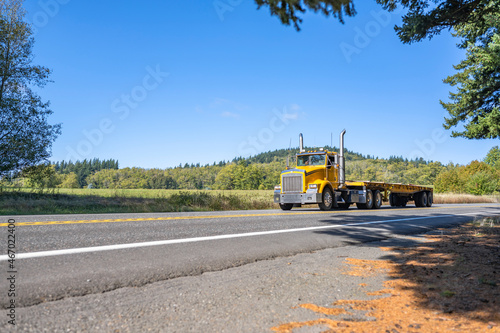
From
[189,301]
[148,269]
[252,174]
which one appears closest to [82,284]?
[148,269]

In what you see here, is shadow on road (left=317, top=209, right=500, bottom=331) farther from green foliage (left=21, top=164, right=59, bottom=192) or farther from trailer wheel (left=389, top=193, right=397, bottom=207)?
green foliage (left=21, top=164, right=59, bottom=192)

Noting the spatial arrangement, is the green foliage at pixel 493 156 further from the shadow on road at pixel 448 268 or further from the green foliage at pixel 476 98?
the shadow on road at pixel 448 268

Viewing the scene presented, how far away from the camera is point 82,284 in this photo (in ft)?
11.0

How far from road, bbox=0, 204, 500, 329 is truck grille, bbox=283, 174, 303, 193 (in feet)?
24.0

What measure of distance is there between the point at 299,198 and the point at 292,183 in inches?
35.8

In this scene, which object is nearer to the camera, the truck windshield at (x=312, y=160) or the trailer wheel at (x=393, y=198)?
the truck windshield at (x=312, y=160)

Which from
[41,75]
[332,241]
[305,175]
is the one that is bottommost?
[332,241]

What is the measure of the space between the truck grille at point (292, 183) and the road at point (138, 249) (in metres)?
7.32

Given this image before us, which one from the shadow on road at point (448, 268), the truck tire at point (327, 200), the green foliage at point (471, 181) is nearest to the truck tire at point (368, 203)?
the truck tire at point (327, 200)

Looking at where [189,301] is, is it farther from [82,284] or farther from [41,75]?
[41,75]

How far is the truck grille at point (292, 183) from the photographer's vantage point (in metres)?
15.8

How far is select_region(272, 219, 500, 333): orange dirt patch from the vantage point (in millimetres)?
2578

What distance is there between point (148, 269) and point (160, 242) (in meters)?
1.49

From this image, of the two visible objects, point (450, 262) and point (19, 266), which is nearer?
point (19, 266)
